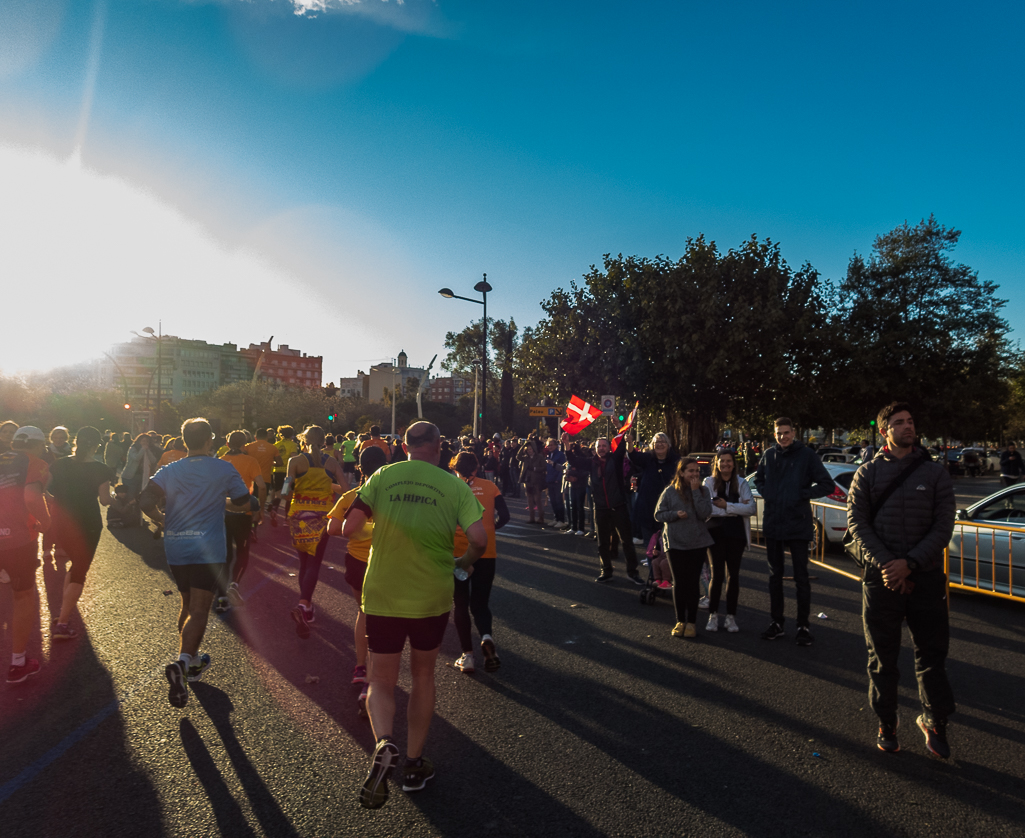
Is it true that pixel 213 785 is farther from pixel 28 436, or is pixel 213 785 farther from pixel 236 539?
pixel 236 539

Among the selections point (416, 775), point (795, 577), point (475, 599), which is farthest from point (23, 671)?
point (795, 577)

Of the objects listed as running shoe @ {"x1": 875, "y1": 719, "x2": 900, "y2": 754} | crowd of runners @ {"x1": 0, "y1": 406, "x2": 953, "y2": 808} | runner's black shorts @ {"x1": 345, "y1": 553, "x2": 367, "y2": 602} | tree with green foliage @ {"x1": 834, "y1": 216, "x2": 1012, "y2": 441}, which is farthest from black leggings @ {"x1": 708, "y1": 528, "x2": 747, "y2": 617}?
tree with green foliage @ {"x1": 834, "y1": 216, "x2": 1012, "y2": 441}

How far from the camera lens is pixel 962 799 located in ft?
11.1

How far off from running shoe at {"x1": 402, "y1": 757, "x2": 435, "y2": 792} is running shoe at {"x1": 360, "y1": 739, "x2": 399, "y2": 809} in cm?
39

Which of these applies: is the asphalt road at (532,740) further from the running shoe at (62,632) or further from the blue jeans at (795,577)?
the blue jeans at (795,577)

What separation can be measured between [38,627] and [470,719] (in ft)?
15.4

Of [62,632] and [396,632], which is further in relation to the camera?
[62,632]

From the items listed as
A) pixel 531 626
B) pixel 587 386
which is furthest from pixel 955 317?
pixel 531 626

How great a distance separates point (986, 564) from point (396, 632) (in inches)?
289

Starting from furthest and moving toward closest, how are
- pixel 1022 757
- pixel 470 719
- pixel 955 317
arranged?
pixel 955 317 → pixel 470 719 → pixel 1022 757

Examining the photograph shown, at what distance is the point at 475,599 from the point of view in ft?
18.0

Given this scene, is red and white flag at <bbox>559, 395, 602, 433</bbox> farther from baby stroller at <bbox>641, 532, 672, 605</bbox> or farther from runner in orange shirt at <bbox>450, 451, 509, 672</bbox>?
runner in orange shirt at <bbox>450, 451, 509, 672</bbox>

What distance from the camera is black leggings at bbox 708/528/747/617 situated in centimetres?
666

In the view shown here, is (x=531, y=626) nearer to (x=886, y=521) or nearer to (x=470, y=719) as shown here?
(x=470, y=719)
